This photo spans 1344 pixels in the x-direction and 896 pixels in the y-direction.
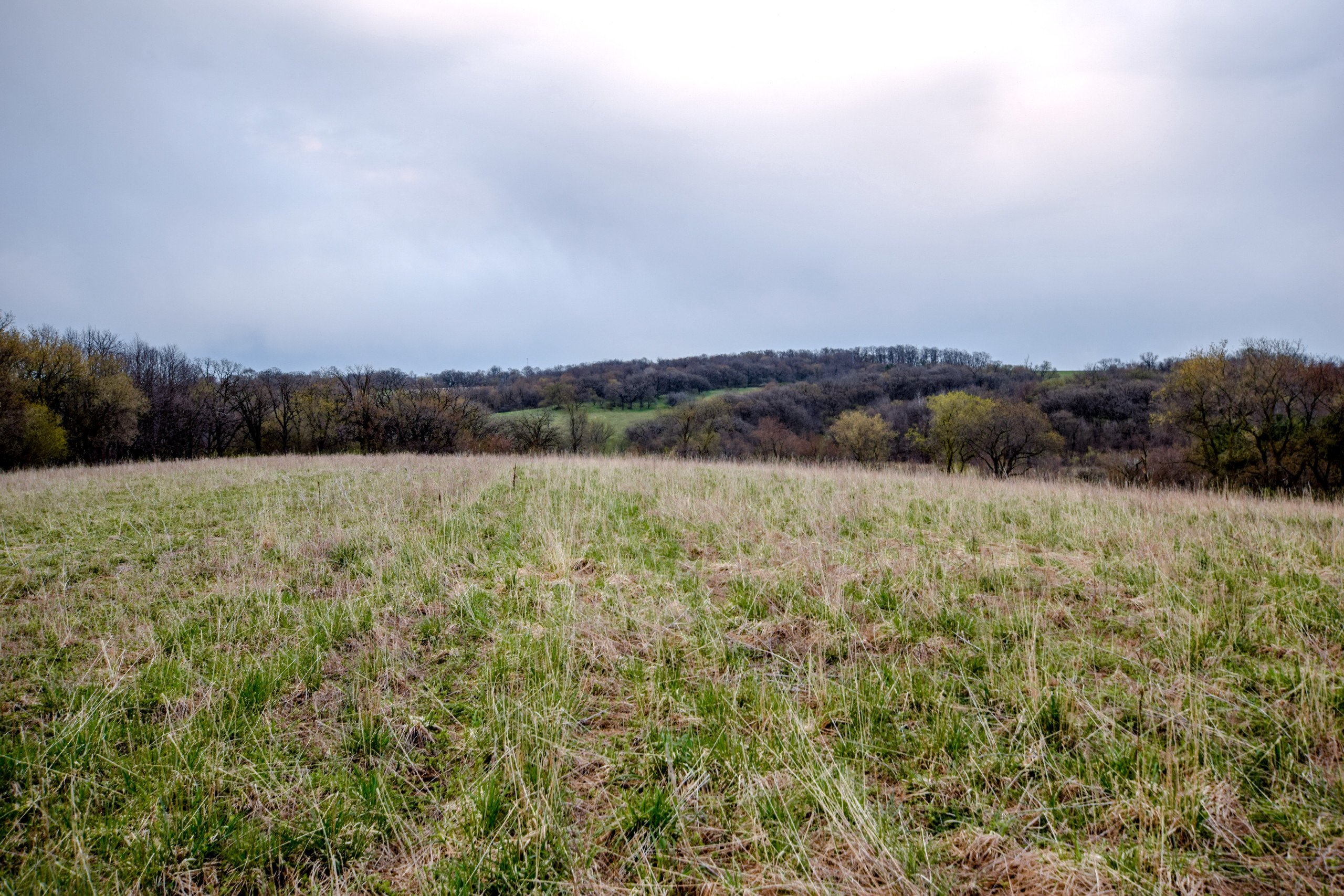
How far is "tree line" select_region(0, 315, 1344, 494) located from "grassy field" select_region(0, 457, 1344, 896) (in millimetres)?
21492

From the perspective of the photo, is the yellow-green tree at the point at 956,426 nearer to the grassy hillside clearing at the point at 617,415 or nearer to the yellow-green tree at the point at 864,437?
the yellow-green tree at the point at 864,437

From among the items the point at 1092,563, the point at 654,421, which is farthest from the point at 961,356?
the point at 1092,563

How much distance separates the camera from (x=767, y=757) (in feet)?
9.25

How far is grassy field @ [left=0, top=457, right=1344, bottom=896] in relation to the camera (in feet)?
7.32

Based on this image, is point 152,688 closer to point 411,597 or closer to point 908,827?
point 411,597

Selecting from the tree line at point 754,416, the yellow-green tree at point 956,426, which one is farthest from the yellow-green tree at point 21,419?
the yellow-green tree at point 956,426

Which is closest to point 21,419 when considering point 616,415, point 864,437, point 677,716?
point 677,716

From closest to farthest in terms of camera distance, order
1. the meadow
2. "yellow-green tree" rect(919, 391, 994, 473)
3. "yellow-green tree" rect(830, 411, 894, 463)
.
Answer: "yellow-green tree" rect(919, 391, 994, 473) < "yellow-green tree" rect(830, 411, 894, 463) < the meadow

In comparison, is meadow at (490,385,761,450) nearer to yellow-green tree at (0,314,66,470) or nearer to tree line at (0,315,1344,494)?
tree line at (0,315,1344,494)

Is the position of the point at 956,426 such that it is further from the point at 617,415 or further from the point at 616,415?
the point at 617,415

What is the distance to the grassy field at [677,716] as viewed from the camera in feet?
7.32

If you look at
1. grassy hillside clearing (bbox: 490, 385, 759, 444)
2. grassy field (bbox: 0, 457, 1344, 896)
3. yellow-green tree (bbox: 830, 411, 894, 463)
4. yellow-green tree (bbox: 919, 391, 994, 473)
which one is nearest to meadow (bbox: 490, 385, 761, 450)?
Answer: grassy hillside clearing (bbox: 490, 385, 759, 444)

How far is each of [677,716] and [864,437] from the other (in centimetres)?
5933

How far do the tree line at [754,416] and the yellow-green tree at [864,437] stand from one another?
0.18 m
